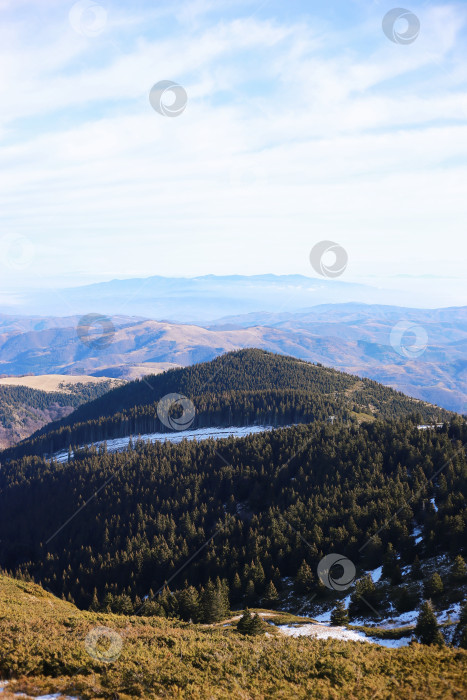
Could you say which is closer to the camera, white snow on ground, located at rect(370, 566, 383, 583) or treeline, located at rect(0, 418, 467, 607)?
white snow on ground, located at rect(370, 566, 383, 583)

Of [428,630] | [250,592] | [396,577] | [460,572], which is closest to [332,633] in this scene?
[428,630]

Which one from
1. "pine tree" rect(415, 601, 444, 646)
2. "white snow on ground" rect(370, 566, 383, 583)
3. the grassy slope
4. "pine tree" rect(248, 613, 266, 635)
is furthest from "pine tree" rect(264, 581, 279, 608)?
the grassy slope

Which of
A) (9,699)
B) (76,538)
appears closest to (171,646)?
(9,699)

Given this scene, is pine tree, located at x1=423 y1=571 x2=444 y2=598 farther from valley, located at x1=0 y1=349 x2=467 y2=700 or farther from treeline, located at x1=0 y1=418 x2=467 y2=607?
treeline, located at x1=0 y1=418 x2=467 y2=607

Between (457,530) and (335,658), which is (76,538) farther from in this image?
(335,658)

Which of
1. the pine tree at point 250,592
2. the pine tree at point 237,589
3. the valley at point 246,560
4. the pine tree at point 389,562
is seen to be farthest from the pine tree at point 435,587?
the pine tree at point 237,589

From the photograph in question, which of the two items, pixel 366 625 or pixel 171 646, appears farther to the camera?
pixel 366 625
